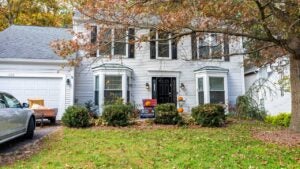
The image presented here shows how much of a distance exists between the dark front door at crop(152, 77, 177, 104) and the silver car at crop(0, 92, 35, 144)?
829cm

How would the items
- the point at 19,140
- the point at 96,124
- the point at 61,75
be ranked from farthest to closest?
the point at 61,75 → the point at 96,124 → the point at 19,140

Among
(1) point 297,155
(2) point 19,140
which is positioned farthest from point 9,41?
(1) point 297,155

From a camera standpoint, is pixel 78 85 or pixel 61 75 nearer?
pixel 61 75

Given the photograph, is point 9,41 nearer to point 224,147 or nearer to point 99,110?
point 99,110

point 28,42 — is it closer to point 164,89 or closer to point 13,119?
point 164,89

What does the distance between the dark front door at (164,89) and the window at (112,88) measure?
2106 millimetres

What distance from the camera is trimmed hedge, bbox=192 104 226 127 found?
11.5 meters

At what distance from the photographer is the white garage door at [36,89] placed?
46.0 ft

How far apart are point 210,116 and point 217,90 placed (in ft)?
16.7

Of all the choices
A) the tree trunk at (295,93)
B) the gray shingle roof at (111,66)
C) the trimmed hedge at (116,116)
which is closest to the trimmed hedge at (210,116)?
the tree trunk at (295,93)

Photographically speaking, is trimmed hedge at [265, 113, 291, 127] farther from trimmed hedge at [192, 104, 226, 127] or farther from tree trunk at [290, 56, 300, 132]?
tree trunk at [290, 56, 300, 132]

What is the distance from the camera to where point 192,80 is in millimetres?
16844

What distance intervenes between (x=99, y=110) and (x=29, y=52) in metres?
4.47

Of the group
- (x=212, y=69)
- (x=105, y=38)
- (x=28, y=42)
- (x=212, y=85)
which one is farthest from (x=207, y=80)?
(x=28, y=42)
